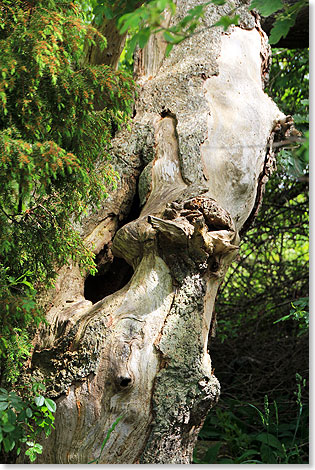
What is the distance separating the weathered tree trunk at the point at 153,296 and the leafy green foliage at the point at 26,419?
0.31ft

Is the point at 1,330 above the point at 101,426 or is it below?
above

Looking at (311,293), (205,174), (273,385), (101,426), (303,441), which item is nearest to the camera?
(101,426)

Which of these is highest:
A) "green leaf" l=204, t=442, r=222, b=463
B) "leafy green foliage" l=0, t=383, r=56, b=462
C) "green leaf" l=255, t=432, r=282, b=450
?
"leafy green foliage" l=0, t=383, r=56, b=462

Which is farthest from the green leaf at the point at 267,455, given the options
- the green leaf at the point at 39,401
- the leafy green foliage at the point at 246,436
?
the green leaf at the point at 39,401

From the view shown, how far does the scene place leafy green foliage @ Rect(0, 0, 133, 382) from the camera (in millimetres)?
1984

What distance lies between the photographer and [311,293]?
3141mm

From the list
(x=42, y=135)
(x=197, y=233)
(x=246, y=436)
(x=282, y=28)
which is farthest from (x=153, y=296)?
(x=246, y=436)

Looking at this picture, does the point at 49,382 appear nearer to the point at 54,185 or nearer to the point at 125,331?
the point at 125,331

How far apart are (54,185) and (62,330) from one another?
2.44 feet

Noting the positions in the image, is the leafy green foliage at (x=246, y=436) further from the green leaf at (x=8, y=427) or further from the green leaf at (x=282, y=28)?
the green leaf at (x=282, y=28)

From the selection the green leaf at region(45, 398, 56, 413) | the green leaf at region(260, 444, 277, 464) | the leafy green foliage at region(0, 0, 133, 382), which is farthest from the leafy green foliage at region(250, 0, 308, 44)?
the green leaf at region(260, 444, 277, 464)

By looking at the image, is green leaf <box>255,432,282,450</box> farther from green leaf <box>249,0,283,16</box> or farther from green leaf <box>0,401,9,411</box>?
green leaf <box>249,0,283,16</box>

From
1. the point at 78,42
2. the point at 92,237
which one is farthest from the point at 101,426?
the point at 78,42

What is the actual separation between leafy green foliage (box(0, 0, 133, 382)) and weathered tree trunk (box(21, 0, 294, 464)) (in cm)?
28
